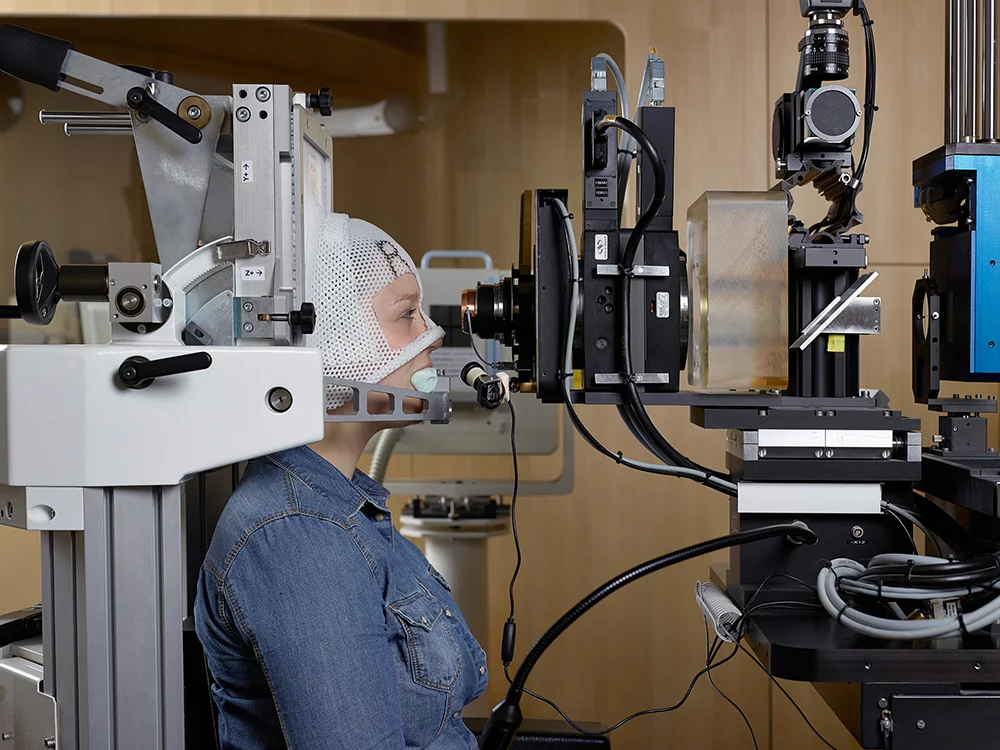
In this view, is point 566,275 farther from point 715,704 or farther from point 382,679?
point 715,704

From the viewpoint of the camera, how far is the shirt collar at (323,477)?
1.03 m

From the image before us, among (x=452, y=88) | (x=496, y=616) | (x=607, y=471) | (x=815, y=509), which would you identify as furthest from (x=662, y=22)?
(x=496, y=616)

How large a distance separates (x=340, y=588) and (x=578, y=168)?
2.48 m

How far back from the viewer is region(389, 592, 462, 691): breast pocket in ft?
3.42

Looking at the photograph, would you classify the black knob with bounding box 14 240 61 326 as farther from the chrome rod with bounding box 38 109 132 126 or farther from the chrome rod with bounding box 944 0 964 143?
the chrome rod with bounding box 944 0 964 143

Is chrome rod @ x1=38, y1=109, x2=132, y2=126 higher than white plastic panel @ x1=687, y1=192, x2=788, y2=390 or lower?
higher

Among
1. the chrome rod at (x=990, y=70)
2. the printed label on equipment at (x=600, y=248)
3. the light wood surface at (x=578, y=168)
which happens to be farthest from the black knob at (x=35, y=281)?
the light wood surface at (x=578, y=168)

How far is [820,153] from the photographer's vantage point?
3.95ft

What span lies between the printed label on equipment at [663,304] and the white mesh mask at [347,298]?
0.35 m

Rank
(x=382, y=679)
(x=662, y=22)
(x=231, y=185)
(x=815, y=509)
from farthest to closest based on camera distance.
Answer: (x=662, y=22), (x=815, y=509), (x=231, y=185), (x=382, y=679)

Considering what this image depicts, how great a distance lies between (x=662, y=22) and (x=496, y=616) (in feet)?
6.39

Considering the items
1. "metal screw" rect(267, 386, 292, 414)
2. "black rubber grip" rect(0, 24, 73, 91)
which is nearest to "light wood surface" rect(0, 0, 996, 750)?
"black rubber grip" rect(0, 24, 73, 91)

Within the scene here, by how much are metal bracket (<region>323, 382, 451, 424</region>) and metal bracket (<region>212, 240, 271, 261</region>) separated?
0.16m

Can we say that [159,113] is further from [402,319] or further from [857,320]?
[857,320]
